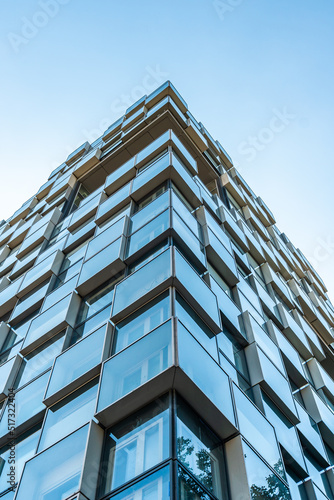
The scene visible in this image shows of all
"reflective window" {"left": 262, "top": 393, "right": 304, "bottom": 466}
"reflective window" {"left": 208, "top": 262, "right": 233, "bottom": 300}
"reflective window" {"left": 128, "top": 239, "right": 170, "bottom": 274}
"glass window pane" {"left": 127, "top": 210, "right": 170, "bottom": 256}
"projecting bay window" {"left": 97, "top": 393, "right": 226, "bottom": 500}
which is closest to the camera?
"projecting bay window" {"left": 97, "top": 393, "right": 226, "bottom": 500}

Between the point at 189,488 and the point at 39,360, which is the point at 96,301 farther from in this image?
the point at 189,488

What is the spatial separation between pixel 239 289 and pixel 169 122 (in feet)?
35.2

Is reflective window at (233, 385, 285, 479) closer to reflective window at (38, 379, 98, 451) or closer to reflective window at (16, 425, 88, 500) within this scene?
reflective window at (38, 379, 98, 451)

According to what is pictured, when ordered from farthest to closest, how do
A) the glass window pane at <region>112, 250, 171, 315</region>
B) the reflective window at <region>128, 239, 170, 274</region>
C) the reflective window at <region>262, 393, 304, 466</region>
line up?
the reflective window at <region>128, 239, 170, 274</region> → the reflective window at <region>262, 393, 304, 466</region> → the glass window pane at <region>112, 250, 171, 315</region>

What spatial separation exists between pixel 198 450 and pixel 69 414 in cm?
280

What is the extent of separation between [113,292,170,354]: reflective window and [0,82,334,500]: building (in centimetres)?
3

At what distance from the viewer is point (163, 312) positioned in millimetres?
9344

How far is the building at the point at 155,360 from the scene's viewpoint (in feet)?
24.5

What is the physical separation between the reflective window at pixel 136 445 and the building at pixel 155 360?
2cm

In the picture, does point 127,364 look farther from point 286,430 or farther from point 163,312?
point 286,430

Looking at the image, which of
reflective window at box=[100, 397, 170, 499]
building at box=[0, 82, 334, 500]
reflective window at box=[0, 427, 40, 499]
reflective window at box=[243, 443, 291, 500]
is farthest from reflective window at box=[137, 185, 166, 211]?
reflective window at box=[243, 443, 291, 500]

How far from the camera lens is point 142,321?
960 centimetres

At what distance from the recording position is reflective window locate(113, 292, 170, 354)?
9.32 meters

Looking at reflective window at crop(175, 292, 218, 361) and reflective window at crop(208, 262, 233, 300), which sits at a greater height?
reflective window at crop(208, 262, 233, 300)
